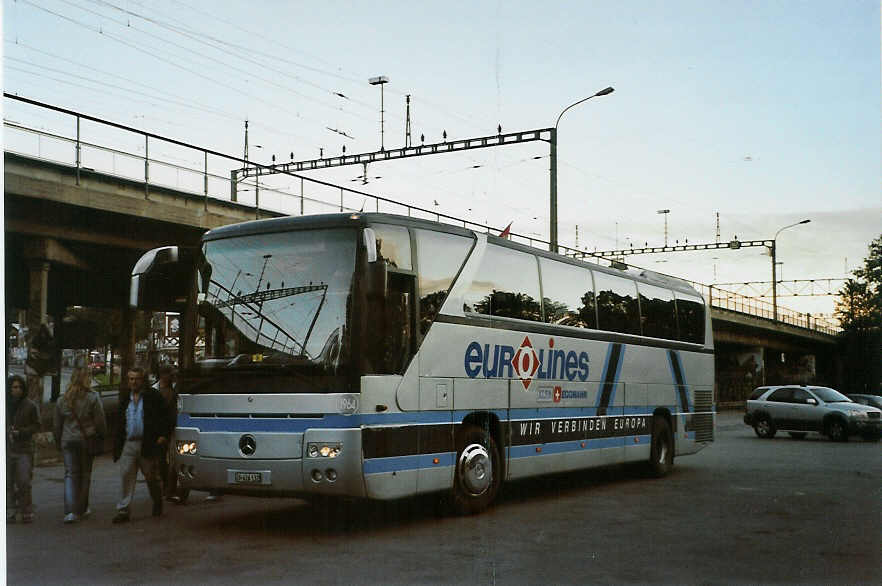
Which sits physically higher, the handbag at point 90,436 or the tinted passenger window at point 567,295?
the tinted passenger window at point 567,295

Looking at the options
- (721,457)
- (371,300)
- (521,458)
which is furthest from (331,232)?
(721,457)

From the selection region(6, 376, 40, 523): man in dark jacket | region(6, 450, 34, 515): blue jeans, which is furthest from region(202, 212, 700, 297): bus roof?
region(6, 450, 34, 515): blue jeans

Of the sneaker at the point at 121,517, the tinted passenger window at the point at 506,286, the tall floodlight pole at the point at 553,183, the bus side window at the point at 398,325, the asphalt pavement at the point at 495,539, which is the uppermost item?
the tall floodlight pole at the point at 553,183

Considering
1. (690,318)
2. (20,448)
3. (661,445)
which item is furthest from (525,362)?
(690,318)

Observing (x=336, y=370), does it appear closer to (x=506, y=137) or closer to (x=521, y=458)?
(x=521, y=458)

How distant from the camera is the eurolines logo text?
12484 millimetres

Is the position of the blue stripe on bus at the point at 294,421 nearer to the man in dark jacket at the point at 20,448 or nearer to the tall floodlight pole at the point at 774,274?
the man in dark jacket at the point at 20,448

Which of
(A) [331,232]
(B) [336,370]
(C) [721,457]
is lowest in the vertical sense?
(C) [721,457]

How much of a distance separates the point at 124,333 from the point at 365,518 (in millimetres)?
25095

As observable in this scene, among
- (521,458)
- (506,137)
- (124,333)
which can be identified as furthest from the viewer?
(124,333)

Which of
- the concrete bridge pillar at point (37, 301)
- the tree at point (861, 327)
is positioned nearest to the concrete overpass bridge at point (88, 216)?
the concrete bridge pillar at point (37, 301)

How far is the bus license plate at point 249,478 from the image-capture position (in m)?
10.5

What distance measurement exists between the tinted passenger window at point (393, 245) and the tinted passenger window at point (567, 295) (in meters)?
3.43

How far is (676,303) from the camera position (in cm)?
1897
